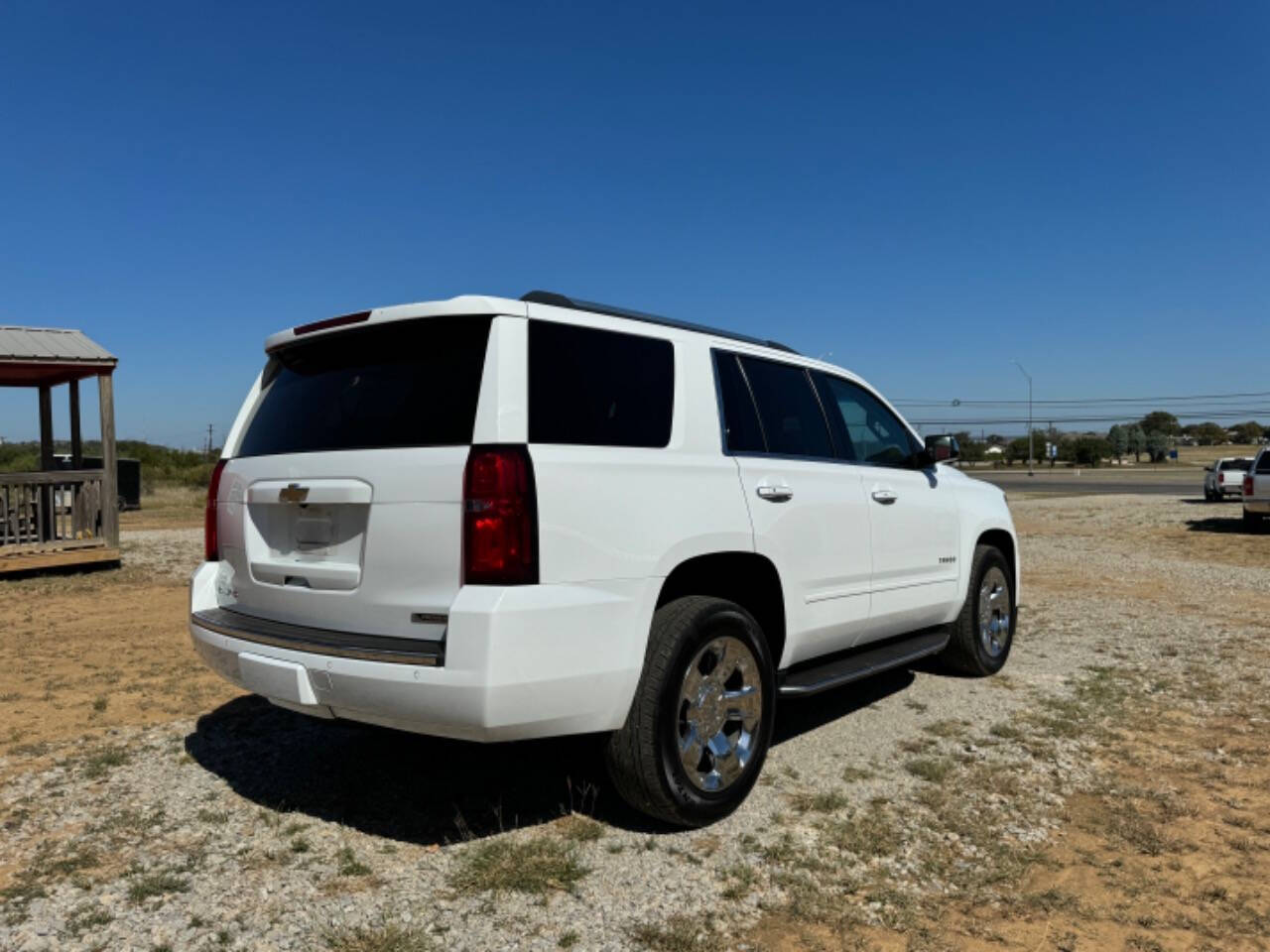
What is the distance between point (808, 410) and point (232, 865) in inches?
127

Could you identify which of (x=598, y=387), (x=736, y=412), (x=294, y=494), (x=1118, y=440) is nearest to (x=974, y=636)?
(x=736, y=412)

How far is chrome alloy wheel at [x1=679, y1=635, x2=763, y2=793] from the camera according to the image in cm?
355

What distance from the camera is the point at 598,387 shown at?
11.3 ft

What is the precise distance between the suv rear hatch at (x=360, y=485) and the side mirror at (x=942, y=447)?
3208 mm

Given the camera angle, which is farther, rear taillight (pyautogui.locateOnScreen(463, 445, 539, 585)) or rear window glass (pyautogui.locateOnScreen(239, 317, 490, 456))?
rear window glass (pyautogui.locateOnScreen(239, 317, 490, 456))

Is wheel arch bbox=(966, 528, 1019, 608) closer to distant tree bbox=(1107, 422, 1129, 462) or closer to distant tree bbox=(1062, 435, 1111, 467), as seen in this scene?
distant tree bbox=(1062, 435, 1111, 467)

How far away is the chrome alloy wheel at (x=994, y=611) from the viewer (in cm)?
606

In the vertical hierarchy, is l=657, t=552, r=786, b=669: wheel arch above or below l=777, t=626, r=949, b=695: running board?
above

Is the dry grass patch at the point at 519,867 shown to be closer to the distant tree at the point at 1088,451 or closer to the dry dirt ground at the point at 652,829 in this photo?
the dry dirt ground at the point at 652,829

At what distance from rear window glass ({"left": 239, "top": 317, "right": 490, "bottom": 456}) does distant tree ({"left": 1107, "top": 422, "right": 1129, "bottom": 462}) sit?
106m

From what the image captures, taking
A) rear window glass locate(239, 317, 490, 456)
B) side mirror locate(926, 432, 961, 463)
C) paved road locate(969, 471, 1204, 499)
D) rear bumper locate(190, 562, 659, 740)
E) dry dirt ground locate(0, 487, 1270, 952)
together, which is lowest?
dry dirt ground locate(0, 487, 1270, 952)

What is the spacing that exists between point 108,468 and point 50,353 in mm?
1711

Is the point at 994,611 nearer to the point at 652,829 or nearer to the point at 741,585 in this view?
the point at 741,585

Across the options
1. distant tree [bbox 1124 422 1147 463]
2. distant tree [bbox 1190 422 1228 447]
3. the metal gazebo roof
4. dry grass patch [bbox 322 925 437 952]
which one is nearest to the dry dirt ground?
dry grass patch [bbox 322 925 437 952]
